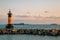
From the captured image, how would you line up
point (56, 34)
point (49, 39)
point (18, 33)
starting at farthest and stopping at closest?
point (18, 33) → point (56, 34) → point (49, 39)

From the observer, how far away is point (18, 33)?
146ft

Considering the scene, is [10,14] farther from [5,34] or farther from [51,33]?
[51,33]

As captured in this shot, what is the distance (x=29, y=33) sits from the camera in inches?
1753

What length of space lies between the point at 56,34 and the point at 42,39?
159 inches

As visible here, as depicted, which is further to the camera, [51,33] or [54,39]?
[51,33]

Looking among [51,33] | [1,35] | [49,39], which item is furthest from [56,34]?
[1,35]

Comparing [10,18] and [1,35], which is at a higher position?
[10,18]

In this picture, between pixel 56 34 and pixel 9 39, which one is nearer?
pixel 9 39

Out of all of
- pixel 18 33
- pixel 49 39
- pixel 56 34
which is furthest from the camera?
pixel 18 33

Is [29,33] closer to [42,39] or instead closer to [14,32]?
[14,32]

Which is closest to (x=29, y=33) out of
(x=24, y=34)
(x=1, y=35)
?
(x=24, y=34)

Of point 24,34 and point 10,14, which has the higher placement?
point 10,14

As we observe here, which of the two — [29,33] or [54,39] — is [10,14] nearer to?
[29,33]

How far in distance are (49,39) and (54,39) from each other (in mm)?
839
